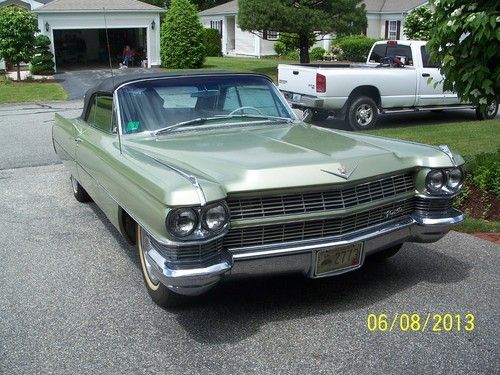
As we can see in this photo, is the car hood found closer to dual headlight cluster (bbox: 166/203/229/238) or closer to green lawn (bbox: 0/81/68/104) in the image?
dual headlight cluster (bbox: 166/203/229/238)

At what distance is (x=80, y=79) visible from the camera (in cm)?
2553

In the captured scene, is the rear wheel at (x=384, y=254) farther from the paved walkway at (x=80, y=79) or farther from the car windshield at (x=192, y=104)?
the paved walkway at (x=80, y=79)

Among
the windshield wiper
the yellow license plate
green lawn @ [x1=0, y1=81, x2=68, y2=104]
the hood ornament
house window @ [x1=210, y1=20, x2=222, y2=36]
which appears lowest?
green lawn @ [x1=0, y1=81, x2=68, y2=104]

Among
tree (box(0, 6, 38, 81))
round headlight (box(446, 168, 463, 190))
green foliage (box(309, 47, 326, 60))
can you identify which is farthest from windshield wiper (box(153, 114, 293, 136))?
green foliage (box(309, 47, 326, 60))

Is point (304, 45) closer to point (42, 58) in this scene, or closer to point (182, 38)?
point (182, 38)

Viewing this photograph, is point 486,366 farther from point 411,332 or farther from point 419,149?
point 419,149

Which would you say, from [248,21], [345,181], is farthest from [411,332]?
[248,21]

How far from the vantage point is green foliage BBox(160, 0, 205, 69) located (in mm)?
28031

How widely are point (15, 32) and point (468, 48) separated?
20.0m

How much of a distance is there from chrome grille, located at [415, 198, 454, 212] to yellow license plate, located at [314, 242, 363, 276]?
673 millimetres

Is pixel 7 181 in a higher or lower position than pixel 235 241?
lower

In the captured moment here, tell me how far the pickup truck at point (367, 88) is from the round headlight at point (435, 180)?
7.57 meters

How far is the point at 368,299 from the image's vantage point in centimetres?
422

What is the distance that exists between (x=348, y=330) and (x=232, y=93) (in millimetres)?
2377
